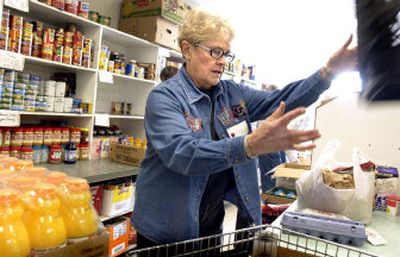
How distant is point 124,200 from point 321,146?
1.76 m

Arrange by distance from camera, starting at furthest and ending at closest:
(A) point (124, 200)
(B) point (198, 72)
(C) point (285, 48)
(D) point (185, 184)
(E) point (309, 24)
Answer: (C) point (285, 48) < (E) point (309, 24) < (A) point (124, 200) < (B) point (198, 72) < (D) point (185, 184)

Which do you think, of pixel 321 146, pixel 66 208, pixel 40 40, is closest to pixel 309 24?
pixel 321 146

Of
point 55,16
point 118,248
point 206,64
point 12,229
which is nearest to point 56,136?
point 55,16

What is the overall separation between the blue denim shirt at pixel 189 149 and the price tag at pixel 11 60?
4.75 ft

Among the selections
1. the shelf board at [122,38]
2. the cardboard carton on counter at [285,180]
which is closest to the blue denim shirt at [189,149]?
the cardboard carton on counter at [285,180]

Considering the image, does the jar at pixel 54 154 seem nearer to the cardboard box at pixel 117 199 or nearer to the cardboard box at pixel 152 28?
the cardboard box at pixel 117 199

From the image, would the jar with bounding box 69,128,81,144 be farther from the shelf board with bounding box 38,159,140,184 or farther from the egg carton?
the egg carton

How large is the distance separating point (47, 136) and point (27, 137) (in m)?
0.17

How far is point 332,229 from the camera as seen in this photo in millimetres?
1124

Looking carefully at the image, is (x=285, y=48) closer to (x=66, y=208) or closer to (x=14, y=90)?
(x=14, y=90)

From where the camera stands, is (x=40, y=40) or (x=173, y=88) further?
(x=40, y=40)

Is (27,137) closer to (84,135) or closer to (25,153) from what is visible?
(25,153)

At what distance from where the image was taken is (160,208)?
4.17 ft

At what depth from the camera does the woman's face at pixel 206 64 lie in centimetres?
134
